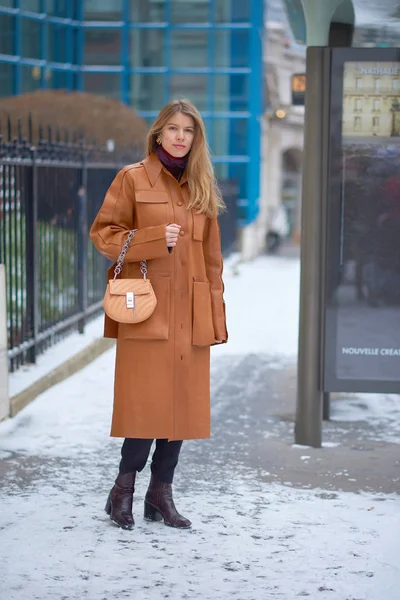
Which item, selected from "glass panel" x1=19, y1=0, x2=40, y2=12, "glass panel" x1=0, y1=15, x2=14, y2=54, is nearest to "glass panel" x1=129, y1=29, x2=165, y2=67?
"glass panel" x1=19, y1=0, x2=40, y2=12

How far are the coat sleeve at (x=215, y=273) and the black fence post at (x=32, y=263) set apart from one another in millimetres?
3637

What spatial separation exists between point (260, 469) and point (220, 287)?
1469mm

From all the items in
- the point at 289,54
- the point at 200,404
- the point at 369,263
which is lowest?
the point at 200,404

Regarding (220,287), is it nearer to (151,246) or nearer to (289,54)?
(151,246)

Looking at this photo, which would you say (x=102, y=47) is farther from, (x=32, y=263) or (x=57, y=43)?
(x=32, y=263)

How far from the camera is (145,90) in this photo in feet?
77.2

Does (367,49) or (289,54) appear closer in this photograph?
(367,49)

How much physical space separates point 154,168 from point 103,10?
759 inches

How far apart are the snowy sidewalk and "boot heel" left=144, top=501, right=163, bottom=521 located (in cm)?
5

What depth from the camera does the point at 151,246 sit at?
4.85 m

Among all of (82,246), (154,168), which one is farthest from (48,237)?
(154,168)

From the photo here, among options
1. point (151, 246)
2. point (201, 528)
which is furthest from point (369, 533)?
point (151, 246)

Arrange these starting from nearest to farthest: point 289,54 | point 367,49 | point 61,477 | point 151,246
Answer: point 151,246, point 61,477, point 367,49, point 289,54

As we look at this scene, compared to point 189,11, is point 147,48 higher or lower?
lower
